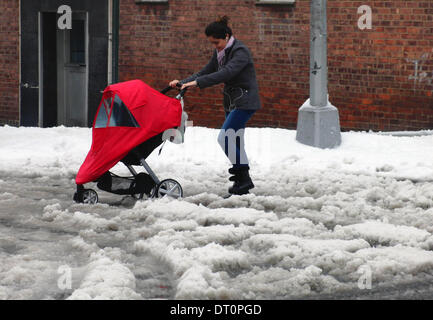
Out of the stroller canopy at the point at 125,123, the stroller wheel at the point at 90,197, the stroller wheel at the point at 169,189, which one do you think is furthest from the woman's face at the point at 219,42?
the stroller wheel at the point at 90,197

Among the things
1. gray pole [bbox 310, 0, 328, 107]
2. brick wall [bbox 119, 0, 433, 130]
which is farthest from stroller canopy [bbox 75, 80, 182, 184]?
brick wall [bbox 119, 0, 433, 130]

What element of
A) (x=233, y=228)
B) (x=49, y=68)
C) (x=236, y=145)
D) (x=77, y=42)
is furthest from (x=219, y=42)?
(x=49, y=68)

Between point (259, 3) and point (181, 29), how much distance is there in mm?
1798

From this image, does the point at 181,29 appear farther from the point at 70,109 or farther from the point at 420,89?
the point at 420,89

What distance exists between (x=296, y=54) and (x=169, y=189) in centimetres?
625

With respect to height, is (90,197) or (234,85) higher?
(234,85)

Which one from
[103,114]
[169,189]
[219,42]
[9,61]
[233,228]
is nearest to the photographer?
[233,228]

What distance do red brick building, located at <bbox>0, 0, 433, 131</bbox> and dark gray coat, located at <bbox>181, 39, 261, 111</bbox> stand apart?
4.90 m

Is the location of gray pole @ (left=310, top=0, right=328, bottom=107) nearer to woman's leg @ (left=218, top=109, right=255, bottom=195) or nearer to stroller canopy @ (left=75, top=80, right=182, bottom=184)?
woman's leg @ (left=218, top=109, right=255, bottom=195)

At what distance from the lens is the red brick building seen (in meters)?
13.4

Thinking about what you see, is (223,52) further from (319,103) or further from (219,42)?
(319,103)

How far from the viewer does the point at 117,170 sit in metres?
10.9

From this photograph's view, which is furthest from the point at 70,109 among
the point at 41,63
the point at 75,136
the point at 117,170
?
the point at 117,170

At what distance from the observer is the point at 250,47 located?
15016 millimetres
